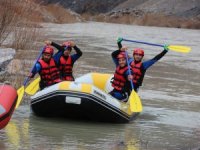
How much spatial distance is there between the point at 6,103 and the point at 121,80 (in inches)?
111

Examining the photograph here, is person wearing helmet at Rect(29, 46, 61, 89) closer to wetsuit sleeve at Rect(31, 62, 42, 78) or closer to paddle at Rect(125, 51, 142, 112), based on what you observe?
wetsuit sleeve at Rect(31, 62, 42, 78)

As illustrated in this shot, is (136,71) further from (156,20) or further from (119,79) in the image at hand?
(156,20)

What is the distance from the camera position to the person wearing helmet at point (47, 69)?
→ 8798mm

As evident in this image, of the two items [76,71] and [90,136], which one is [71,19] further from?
[90,136]

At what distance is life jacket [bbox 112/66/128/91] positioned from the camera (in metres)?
9.05

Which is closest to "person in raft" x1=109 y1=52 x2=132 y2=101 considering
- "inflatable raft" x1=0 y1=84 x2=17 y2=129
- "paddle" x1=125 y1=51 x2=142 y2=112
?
"paddle" x1=125 y1=51 x2=142 y2=112

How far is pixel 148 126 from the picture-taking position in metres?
8.59

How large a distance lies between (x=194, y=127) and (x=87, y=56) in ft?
31.6

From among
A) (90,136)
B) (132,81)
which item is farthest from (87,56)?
(90,136)

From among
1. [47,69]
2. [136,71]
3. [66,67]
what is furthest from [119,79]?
[47,69]

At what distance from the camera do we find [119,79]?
912cm

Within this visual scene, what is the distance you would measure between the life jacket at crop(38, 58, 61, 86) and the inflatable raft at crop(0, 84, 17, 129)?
1939mm

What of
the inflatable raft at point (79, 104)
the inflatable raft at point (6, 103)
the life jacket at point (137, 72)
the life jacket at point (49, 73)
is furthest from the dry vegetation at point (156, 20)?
the inflatable raft at point (6, 103)

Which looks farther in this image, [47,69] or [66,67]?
[66,67]
